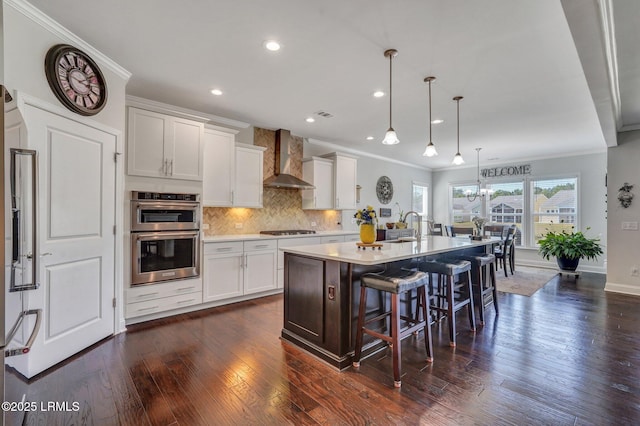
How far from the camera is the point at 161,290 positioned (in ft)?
11.3

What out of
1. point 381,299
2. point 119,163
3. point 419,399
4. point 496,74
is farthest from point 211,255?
point 496,74

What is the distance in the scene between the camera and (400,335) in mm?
2232

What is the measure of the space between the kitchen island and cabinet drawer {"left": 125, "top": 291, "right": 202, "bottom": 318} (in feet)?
4.76

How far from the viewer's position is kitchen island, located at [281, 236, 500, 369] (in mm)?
2396

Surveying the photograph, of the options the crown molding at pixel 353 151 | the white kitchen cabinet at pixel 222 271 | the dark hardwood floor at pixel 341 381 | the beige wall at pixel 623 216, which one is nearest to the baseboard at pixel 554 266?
the beige wall at pixel 623 216

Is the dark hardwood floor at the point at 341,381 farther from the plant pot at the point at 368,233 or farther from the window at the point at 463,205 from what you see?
the window at the point at 463,205

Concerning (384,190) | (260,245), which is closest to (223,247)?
(260,245)

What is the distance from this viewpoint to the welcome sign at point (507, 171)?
7328 mm

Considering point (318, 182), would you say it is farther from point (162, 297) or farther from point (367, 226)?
point (162, 297)

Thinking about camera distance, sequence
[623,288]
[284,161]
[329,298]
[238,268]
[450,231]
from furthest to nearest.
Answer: [450,231] < [284,161] < [623,288] < [238,268] < [329,298]

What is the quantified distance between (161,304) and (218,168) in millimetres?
1862

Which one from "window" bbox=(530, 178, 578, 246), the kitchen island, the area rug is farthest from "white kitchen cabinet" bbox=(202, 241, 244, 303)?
"window" bbox=(530, 178, 578, 246)

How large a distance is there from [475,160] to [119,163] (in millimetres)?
7466

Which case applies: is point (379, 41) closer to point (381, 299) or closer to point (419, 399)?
point (381, 299)
